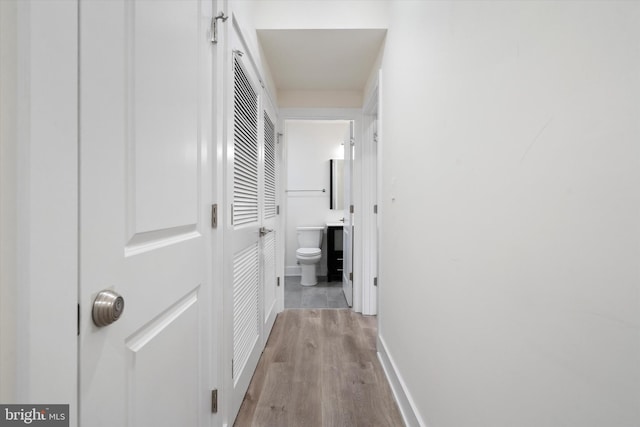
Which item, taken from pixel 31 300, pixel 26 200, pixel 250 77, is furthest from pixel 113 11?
pixel 250 77

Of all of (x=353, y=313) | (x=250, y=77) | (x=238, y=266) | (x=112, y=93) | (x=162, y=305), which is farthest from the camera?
(x=353, y=313)

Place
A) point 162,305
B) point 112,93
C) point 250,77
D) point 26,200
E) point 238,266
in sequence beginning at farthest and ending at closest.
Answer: point 250,77, point 238,266, point 162,305, point 112,93, point 26,200

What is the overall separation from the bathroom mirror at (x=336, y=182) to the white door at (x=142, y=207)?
136 inches

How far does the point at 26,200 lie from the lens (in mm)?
406

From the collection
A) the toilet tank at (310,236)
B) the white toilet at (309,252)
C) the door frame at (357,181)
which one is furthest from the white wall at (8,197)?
the toilet tank at (310,236)

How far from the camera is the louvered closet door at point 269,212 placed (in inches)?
86.2

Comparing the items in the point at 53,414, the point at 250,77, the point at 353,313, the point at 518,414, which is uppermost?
the point at 250,77

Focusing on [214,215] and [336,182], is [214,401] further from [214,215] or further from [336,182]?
[336,182]

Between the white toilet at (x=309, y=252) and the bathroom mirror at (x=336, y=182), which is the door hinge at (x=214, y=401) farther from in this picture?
the bathroom mirror at (x=336, y=182)

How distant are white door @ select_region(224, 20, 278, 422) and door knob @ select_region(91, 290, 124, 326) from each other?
699 mm

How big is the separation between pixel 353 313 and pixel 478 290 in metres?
2.20

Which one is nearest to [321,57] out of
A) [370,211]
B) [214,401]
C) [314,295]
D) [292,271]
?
[370,211]

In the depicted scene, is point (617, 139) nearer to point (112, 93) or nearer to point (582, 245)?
point (582, 245)

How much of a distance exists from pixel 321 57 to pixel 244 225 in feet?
5.06
